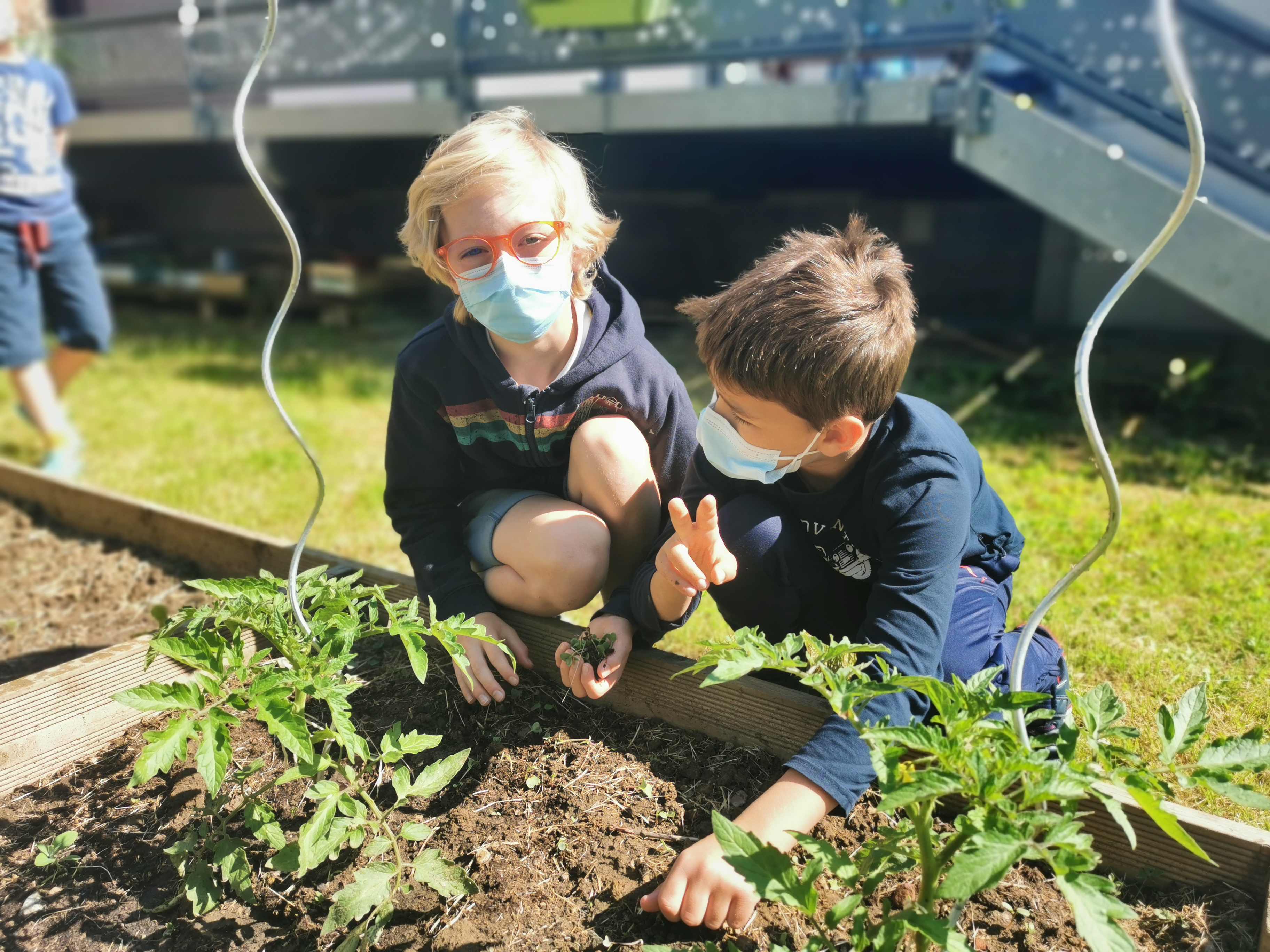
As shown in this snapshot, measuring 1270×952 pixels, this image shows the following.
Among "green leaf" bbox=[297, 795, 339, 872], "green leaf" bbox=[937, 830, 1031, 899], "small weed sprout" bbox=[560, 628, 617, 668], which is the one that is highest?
"green leaf" bbox=[937, 830, 1031, 899]

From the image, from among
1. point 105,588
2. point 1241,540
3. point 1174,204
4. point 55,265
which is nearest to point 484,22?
point 55,265

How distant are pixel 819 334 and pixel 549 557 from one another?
29.8 inches

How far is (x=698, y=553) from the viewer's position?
1.62 m

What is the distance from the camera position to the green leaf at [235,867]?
1571mm

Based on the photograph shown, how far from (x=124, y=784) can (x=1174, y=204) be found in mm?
4952

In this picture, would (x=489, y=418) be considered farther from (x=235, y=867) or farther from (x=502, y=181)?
(x=235, y=867)

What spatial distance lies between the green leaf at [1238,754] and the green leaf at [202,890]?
4.84 ft

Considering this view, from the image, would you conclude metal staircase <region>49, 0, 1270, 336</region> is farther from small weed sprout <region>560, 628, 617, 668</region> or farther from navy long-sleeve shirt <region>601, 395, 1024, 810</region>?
small weed sprout <region>560, 628, 617, 668</region>

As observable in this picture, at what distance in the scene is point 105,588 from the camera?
2855 mm

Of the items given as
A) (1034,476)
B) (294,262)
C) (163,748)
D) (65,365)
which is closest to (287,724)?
(163,748)

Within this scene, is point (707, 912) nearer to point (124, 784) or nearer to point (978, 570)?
point (978, 570)

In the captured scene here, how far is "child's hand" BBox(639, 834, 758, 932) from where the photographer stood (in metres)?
1.40

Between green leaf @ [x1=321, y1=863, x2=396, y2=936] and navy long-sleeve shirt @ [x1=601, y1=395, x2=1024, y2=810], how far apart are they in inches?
25.8

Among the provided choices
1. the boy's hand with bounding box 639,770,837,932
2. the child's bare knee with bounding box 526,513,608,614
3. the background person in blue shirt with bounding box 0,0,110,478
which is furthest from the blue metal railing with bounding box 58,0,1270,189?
the boy's hand with bounding box 639,770,837,932
